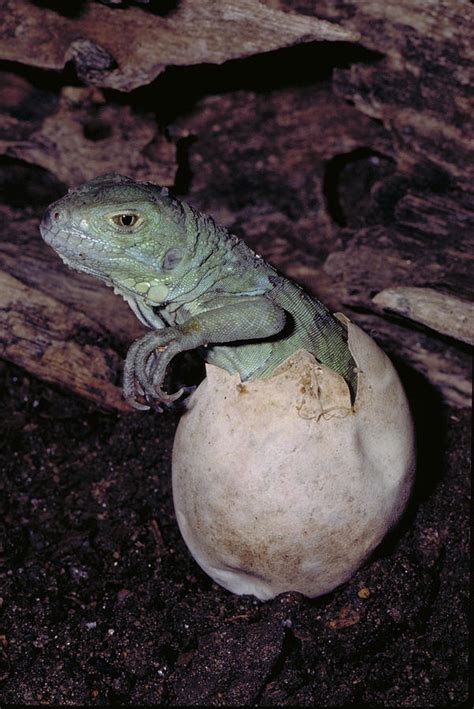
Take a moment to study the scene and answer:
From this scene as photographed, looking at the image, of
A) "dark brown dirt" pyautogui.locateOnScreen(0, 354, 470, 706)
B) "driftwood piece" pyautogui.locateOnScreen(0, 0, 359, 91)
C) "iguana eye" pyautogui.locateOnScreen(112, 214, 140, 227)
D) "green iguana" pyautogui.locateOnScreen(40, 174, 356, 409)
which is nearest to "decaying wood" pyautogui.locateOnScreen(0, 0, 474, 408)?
"driftwood piece" pyautogui.locateOnScreen(0, 0, 359, 91)

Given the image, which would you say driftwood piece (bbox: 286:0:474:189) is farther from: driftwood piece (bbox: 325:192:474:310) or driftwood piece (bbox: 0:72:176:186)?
driftwood piece (bbox: 0:72:176:186)

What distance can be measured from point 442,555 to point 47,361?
2441mm

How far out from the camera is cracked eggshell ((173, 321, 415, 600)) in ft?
10.5

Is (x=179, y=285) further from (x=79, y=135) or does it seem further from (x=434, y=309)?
(x=79, y=135)

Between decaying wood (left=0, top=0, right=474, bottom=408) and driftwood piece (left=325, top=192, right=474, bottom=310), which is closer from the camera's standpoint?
decaying wood (left=0, top=0, right=474, bottom=408)

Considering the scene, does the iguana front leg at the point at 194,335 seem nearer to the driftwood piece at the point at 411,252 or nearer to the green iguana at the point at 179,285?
the green iguana at the point at 179,285

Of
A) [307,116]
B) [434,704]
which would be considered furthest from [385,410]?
[307,116]

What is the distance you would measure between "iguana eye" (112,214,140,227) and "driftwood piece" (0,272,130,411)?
1.29m

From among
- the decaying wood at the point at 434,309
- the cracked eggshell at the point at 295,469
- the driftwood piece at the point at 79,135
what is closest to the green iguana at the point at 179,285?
the cracked eggshell at the point at 295,469

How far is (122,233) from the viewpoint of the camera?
3.21 metres

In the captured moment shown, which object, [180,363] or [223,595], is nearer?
[223,595]

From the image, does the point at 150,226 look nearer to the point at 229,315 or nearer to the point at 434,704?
the point at 229,315

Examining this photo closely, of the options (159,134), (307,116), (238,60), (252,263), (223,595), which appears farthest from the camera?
(307,116)

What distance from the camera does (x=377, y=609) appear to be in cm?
358
